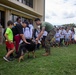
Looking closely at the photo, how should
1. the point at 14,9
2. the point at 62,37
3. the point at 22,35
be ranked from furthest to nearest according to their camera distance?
the point at 14,9 → the point at 62,37 → the point at 22,35

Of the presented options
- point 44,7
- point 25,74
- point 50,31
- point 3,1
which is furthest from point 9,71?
point 44,7

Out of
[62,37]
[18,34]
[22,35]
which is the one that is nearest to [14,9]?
[62,37]

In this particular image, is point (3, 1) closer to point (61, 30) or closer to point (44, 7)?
point (61, 30)

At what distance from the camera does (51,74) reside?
19.7 ft

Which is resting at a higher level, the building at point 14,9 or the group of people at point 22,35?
the building at point 14,9

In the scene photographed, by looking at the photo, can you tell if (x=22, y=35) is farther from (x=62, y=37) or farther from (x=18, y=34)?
(x=62, y=37)

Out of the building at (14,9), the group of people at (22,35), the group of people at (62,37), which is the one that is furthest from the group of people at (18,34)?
the building at (14,9)

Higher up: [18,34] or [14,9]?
[14,9]

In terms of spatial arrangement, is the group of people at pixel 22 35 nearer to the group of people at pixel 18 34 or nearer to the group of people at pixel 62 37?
the group of people at pixel 18 34

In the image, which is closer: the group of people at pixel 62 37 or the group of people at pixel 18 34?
the group of people at pixel 18 34

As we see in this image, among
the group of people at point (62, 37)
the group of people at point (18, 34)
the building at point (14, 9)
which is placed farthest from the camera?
the building at point (14, 9)

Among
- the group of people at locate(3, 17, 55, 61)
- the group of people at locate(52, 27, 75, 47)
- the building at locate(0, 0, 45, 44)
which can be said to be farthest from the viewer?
the building at locate(0, 0, 45, 44)

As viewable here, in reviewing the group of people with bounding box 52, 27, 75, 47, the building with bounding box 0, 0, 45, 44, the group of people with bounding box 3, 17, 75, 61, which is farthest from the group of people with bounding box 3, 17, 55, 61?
the building with bounding box 0, 0, 45, 44

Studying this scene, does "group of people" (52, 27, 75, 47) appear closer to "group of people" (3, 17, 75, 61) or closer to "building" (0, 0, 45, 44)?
"building" (0, 0, 45, 44)
